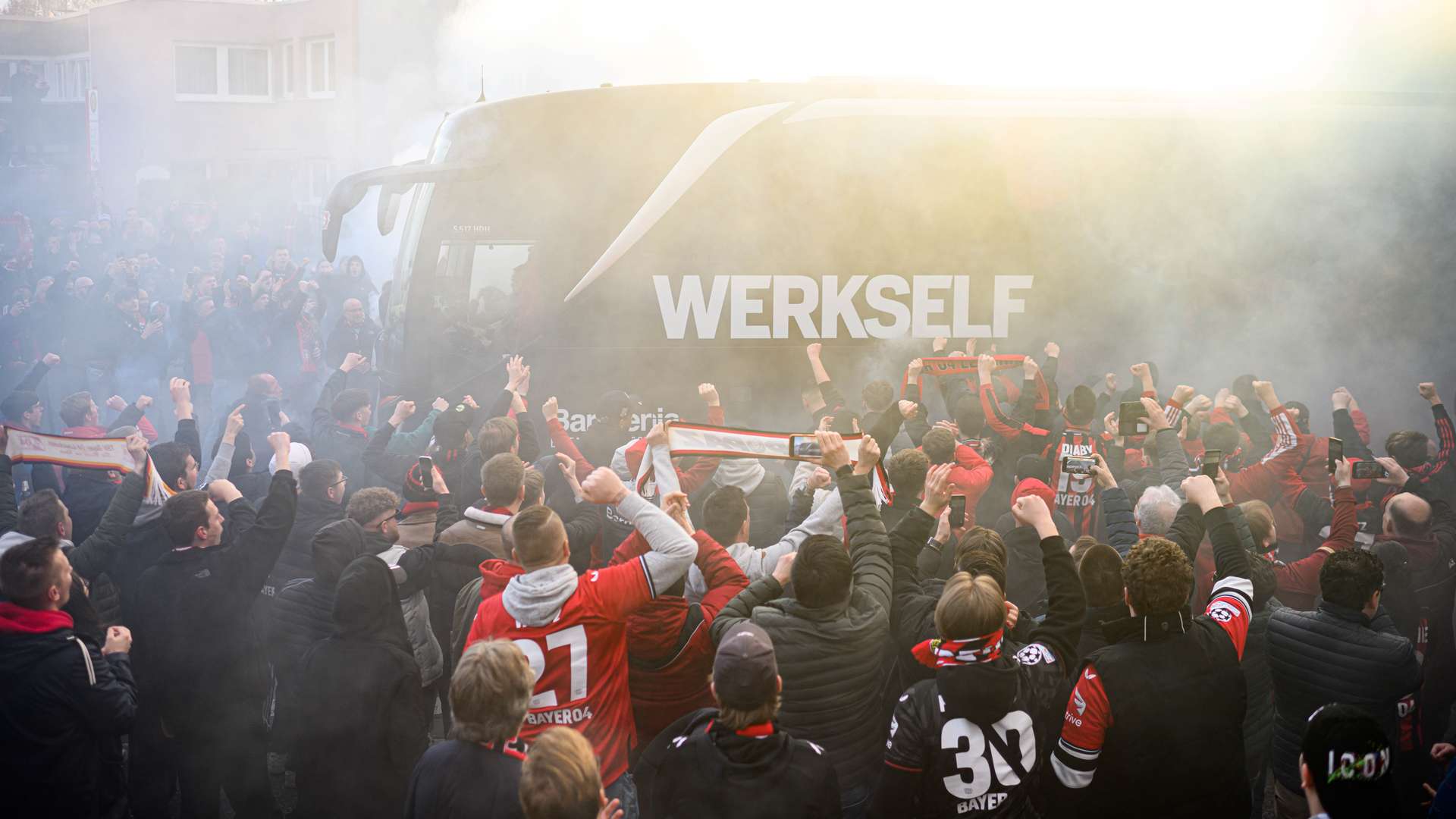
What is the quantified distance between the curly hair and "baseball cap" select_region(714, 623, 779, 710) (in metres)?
0.91

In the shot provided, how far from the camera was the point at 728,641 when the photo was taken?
2297mm

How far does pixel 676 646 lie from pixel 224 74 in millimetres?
21899

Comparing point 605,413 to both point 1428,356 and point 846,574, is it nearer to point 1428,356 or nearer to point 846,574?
point 846,574

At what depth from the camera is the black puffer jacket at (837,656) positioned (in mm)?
2670

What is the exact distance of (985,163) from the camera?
22.2 feet

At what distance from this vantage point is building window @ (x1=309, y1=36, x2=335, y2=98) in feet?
65.1

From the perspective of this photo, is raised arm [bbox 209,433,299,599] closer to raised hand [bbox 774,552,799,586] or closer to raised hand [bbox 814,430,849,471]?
raised hand [bbox 774,552,799,586]

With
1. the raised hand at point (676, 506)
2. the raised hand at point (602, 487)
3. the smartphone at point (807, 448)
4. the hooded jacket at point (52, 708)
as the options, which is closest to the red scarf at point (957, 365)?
the smartphone at point (807, 448)

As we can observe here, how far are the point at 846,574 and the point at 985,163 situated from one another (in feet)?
15.5

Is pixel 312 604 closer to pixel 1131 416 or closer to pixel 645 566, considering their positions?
pixel 645 566

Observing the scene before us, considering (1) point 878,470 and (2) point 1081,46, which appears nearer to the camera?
(1) point 878,470

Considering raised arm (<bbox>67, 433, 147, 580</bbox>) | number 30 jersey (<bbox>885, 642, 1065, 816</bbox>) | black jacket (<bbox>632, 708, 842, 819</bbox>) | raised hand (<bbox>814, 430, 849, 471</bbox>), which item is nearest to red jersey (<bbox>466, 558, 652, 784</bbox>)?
black jacket (<bbox>632, 708, 842, 819</bbox>)

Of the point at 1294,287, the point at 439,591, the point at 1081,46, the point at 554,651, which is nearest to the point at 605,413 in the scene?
the point at 439,591

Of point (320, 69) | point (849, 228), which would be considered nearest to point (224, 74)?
point (320, 69)
